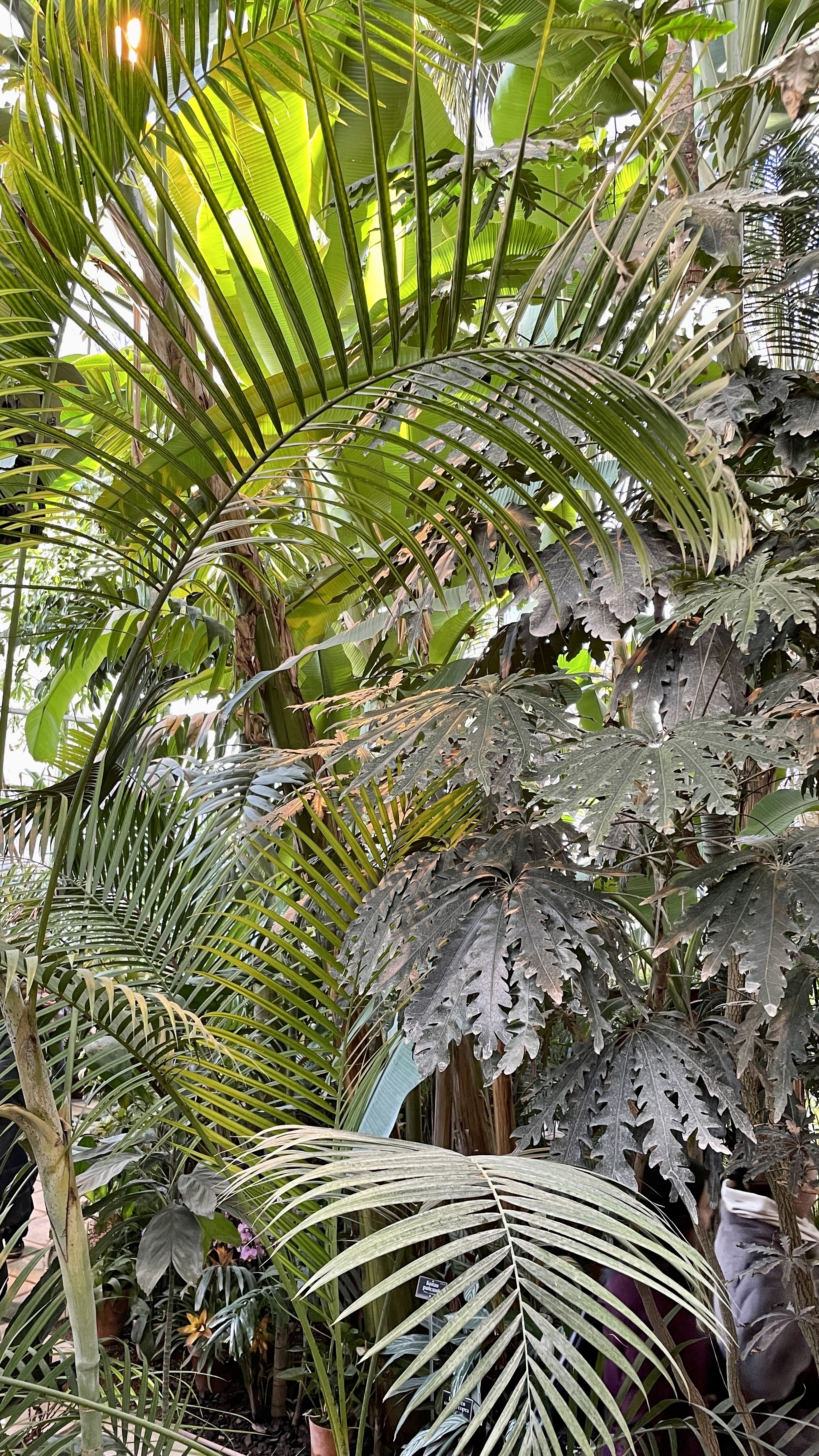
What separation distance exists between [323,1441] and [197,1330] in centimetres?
51

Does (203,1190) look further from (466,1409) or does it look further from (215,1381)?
(215,1381)

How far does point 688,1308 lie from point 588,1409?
83 mm

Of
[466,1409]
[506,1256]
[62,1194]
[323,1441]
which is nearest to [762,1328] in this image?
[466,1409]

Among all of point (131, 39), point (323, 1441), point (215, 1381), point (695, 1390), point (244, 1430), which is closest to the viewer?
point (131, 39)

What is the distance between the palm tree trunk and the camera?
0.69m

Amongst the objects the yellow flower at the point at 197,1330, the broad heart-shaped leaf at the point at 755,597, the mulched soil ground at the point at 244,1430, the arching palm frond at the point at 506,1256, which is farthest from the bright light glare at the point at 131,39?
the yellow flower at the point at 197,1330

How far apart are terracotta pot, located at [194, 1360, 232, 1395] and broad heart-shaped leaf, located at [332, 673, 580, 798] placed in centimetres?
154

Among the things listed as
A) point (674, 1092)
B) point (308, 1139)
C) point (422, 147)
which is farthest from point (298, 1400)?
point (422, 147)

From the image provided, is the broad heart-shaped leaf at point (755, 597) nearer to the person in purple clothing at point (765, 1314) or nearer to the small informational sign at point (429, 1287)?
the person in purple clothing at point (765, 1314)

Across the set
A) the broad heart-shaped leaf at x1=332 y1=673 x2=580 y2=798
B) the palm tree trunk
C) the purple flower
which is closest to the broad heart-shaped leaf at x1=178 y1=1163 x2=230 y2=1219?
the palm tree trunk

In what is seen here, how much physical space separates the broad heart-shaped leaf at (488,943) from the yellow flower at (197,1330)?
1.18 metres

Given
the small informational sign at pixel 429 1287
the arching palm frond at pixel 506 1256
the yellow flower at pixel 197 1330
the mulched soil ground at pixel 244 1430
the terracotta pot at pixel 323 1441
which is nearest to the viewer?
the arching palm frond at pixel 506 1256

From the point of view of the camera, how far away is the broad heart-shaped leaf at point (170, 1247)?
894 mm

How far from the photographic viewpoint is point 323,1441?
1347mm
